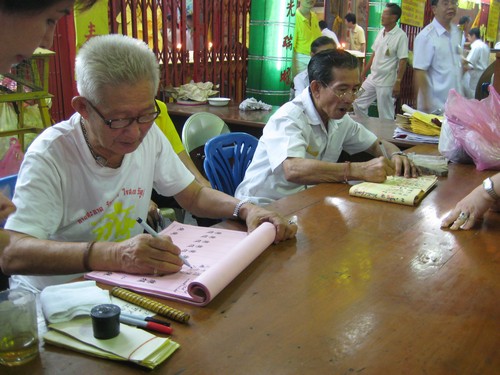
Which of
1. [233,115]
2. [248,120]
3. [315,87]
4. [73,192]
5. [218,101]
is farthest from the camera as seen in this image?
[218,101]

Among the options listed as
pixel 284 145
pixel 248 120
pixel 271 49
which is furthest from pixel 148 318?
pixel 271 49

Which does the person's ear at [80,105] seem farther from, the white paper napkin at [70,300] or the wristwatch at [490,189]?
the wristwatch at [490,189]

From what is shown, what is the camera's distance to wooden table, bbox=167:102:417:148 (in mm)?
3383

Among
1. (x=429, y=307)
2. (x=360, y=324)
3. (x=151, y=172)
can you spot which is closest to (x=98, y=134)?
(x=151, y=172)

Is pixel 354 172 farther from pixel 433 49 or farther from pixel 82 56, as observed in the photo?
pixel 433 49

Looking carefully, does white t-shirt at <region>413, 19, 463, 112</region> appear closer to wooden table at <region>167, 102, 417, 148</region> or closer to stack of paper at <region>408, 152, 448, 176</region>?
wooden table at <region>167, 102, 417, 148</region>

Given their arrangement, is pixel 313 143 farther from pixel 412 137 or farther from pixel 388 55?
pixel 388 55

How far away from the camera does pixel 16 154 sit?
298 centimetres

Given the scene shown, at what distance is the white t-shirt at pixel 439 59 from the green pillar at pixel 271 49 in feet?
6.03

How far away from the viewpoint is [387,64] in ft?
21.9

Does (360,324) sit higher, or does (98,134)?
(98,134)

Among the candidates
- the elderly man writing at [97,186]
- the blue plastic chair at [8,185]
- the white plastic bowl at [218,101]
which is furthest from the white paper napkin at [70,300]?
the white plastic bowl at [218,101]

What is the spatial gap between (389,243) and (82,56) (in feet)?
3.35

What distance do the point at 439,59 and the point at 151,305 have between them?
4.39m
